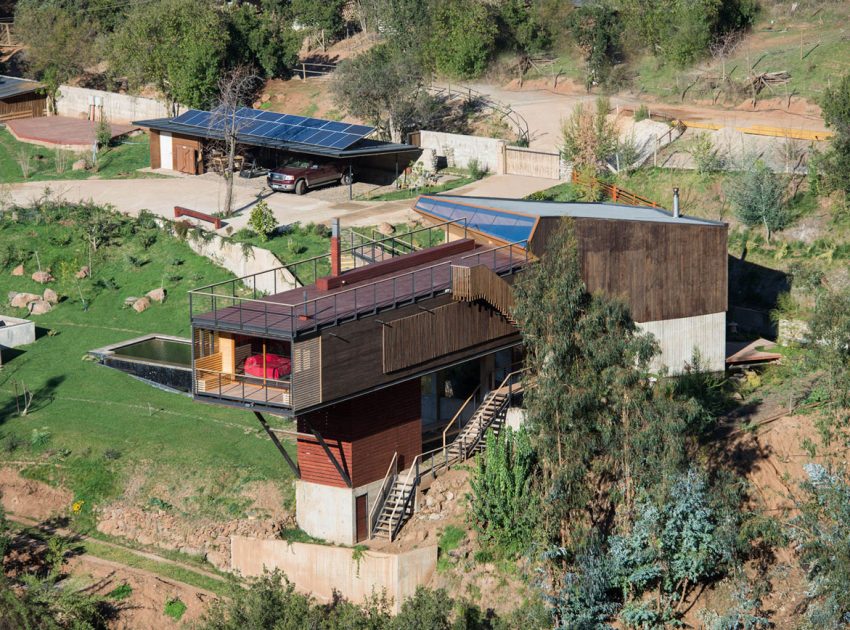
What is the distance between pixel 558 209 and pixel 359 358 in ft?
36.0

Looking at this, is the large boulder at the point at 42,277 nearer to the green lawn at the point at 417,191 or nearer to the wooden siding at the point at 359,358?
the green lawn at the point at 417,191

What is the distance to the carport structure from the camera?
227 feet

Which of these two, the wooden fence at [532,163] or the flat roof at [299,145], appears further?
the flat roof at [299,145]

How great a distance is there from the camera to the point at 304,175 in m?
69.1

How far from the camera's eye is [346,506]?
144 feet

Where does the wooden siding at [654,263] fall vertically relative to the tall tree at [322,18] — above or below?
below

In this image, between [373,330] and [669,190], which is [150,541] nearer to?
[373,330]

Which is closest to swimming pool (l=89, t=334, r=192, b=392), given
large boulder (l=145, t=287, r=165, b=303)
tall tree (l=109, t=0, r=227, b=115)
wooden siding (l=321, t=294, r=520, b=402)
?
large boulder (l=145, t=287, r=165, b=303)

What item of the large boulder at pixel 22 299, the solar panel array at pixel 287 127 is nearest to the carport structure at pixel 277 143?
the solar panel array at pixel 287 127

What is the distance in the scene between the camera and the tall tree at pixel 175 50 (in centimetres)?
8331

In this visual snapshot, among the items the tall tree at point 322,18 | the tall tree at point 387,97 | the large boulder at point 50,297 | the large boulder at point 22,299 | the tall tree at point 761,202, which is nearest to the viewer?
the tall tree at point 761,202

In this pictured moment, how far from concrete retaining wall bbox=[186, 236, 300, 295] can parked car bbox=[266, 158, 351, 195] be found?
7173 millimetres

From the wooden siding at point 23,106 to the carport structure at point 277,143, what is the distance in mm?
16872

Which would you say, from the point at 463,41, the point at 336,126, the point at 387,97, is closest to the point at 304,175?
the point at 336,126
